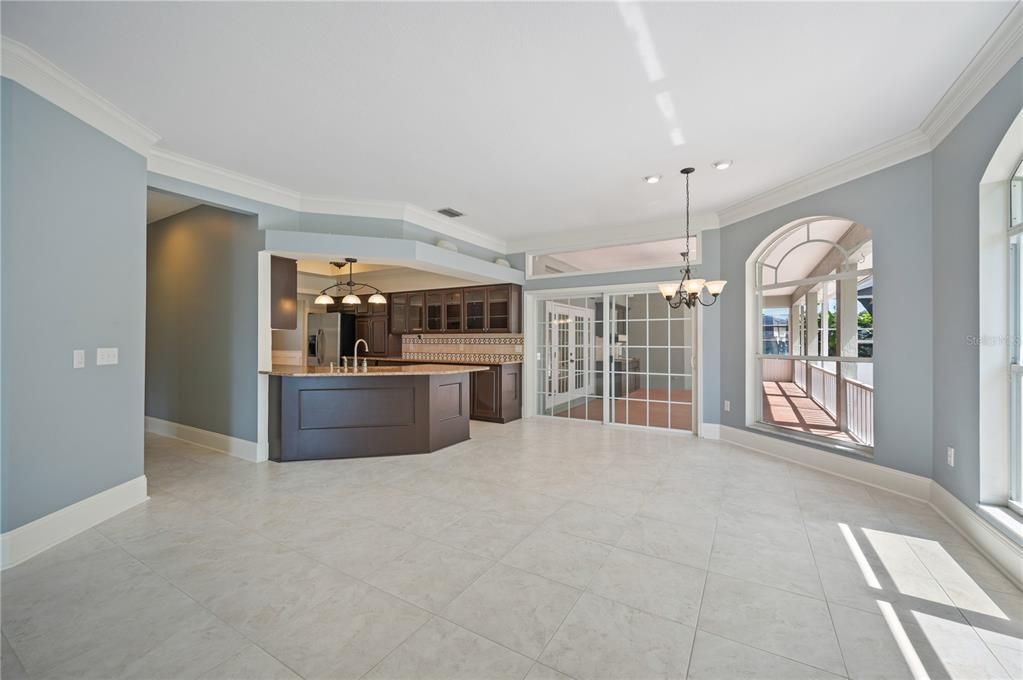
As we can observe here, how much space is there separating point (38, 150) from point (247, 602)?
2.88 meters

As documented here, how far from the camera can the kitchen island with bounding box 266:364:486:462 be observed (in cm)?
425

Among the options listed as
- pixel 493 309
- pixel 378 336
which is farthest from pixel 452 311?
pixel 378 336

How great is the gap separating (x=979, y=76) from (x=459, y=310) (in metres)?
5.84

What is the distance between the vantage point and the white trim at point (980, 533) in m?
Result: 2.15

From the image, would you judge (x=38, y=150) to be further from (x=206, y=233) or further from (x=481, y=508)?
(x=481, y=508)

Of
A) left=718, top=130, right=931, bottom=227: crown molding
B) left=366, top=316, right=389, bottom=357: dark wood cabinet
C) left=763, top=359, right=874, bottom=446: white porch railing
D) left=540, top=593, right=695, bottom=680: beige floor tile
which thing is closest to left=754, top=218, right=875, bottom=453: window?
left=763, top=359, right=874, bottom=446: white porch railing

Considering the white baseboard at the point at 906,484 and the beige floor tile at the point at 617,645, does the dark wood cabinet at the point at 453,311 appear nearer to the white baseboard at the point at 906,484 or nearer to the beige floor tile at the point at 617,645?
the white baseboard at the point at 906,484

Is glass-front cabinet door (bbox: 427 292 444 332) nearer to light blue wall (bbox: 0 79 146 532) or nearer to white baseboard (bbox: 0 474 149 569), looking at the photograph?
light blue wall (bbox: 0 79 146 532)

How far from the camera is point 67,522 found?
2570mm

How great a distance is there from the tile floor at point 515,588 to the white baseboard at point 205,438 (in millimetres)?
800

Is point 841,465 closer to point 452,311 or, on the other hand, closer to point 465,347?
point 465,347

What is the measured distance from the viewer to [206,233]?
4664mm

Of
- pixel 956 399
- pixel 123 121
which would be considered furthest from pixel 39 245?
pixel 956 399

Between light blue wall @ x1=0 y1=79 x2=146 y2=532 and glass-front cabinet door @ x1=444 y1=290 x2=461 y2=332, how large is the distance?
4.20 metres
